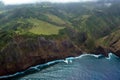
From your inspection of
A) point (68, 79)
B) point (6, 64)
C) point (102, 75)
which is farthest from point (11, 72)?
point (102, 75)

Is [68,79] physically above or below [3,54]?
below

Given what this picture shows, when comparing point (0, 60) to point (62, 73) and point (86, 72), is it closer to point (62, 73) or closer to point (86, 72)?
point (62, 73)

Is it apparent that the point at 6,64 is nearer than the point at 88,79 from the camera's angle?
No

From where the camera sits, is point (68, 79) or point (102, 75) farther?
point (102, 75)

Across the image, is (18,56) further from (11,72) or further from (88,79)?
(88,79)

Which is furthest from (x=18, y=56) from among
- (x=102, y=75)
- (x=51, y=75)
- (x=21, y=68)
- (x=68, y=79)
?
(x=102, y=75)

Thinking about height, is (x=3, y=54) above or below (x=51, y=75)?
above

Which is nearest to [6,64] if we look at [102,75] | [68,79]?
[68,79]
